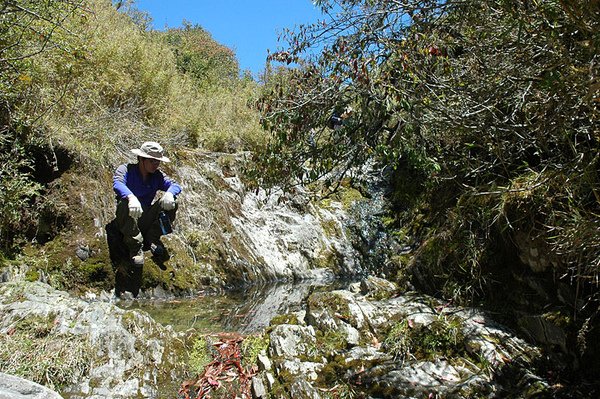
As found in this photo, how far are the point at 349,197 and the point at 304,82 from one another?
4.86m

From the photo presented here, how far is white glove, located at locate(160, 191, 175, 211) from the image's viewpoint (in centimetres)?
627

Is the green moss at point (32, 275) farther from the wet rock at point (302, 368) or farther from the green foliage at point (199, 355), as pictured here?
the wet rock at point (302, 368)

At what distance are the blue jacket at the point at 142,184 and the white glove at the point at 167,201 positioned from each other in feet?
0.27

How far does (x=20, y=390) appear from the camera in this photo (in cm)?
224

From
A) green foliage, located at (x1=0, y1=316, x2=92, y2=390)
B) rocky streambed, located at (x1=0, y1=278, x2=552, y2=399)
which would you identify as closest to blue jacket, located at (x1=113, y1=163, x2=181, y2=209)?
rocky streambed, located at (x1=0, y1=278, x2=552, y2=399)

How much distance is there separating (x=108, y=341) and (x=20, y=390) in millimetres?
1994

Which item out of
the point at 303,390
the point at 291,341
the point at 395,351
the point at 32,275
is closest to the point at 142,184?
the point at 32,275

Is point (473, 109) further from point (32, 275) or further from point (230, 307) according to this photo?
point (32, 275)

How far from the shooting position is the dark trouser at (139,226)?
6277 mm

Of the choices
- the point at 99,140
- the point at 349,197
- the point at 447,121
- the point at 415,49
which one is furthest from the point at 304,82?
the point at 349,197

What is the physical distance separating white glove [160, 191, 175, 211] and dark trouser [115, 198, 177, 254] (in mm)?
211

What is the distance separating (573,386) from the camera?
12.4 feet

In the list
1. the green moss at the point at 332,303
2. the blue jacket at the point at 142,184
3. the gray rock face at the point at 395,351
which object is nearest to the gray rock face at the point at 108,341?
the gray rock face at the point at 395,351

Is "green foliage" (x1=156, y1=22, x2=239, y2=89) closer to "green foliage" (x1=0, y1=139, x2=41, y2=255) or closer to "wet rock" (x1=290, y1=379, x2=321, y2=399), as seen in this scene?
"green foliage" (x1=0, y1=139, x2=41, y2=255)
